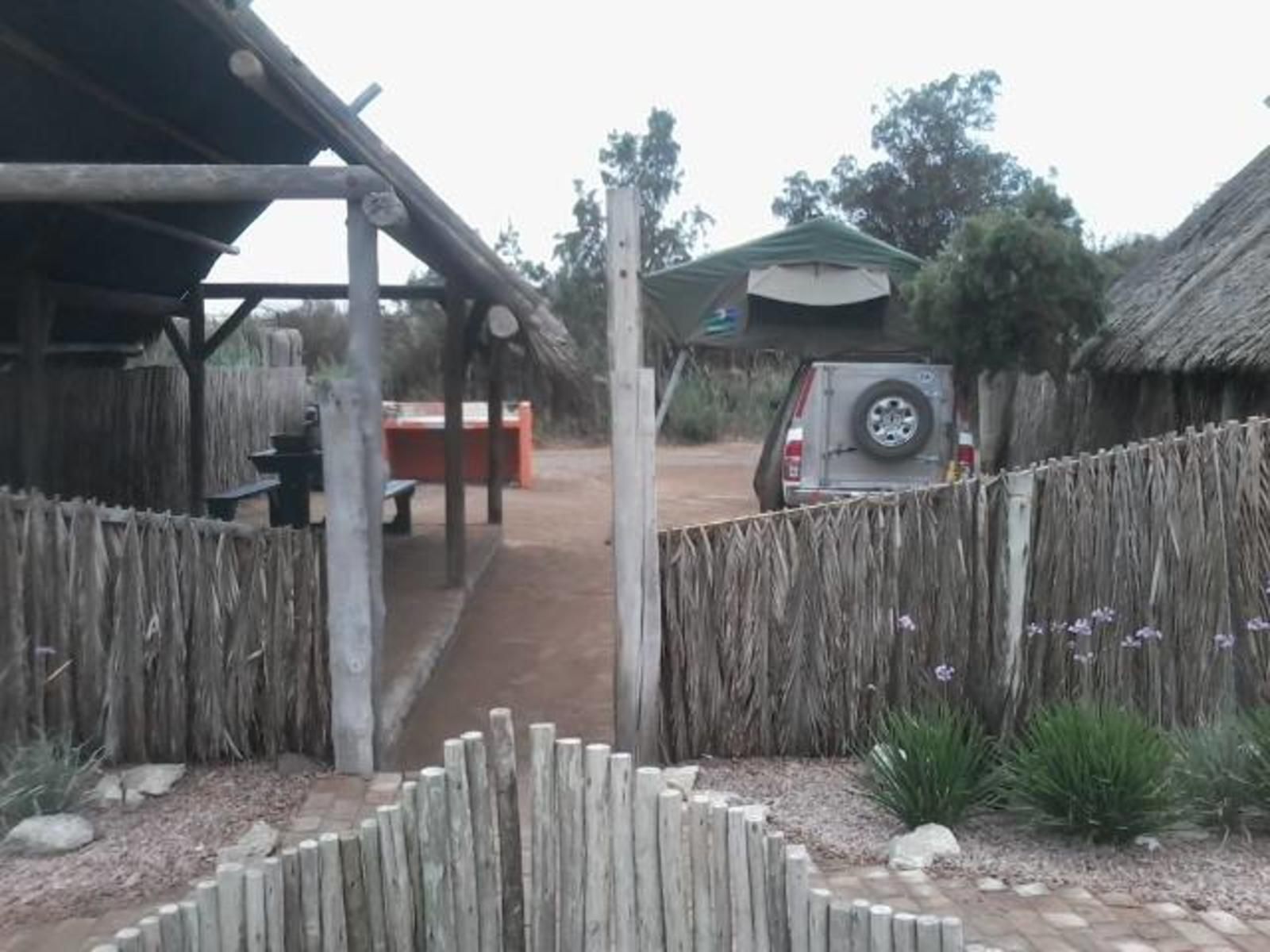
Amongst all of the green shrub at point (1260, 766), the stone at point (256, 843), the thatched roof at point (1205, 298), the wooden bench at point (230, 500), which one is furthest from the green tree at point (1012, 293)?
the stone at point (256, 843)

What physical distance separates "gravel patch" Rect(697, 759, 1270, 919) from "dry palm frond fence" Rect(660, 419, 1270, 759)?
569 mm

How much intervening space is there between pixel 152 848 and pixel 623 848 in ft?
8.06

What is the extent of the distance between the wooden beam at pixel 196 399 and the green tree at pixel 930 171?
73.0 feet

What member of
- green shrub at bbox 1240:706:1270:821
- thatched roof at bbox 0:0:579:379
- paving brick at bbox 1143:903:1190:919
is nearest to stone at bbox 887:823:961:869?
paving brick at bbox 1143:903:1190:919

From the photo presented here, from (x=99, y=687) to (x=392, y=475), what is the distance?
42.9ft

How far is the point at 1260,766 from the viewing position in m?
5.22

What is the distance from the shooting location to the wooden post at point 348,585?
577 cm

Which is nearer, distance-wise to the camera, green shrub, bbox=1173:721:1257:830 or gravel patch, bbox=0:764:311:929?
gravel patch, bbox=0:764:311:929

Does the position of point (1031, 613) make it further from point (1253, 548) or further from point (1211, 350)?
point (1211, 350)

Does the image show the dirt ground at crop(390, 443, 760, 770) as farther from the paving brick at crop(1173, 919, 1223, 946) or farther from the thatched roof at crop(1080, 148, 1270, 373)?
the thatched roof at crop(1080, 148, 1270, 373)

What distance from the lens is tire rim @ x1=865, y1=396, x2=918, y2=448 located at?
11.2 m

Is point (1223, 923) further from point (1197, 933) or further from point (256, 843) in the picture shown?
point (256, 843)

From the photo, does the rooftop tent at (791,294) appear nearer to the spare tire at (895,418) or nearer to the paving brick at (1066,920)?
the spare tire at (895,418)

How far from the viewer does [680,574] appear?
5.89 m
